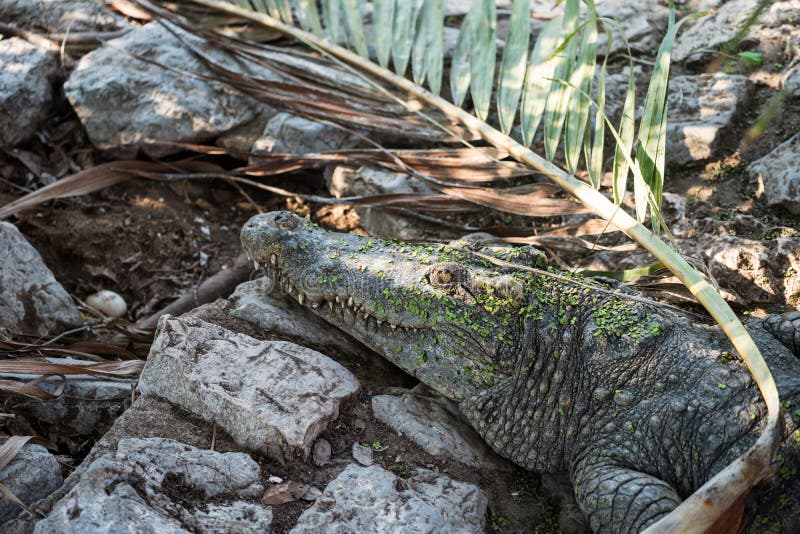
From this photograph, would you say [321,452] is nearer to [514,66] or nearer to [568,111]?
[568,111]

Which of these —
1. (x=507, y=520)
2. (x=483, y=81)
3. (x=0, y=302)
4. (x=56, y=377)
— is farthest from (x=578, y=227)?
(x=0, y=302)

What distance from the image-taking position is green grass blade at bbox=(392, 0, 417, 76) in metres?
5.15

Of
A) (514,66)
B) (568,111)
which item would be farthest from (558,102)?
(514,66)

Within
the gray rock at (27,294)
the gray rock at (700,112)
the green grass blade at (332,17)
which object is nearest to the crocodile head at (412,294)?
the gray rock at (27,294)

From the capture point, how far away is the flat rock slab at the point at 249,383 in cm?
321

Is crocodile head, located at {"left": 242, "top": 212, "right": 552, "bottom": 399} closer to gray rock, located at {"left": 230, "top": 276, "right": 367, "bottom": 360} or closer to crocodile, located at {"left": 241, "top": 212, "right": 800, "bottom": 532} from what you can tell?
crocodile, located at {"left": 241, "top": 212, "right": 800, "bottom": 532}

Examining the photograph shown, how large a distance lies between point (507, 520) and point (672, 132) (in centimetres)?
315

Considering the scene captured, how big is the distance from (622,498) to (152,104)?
4.39 m

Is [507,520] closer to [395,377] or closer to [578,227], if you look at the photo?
[395,377]

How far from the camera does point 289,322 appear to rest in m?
3.98

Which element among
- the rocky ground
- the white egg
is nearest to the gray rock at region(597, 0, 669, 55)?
the rocky ground

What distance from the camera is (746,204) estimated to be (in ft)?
15.5

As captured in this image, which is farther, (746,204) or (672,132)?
(672,132)

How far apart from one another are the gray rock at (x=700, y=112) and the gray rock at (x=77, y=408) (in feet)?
12.9
